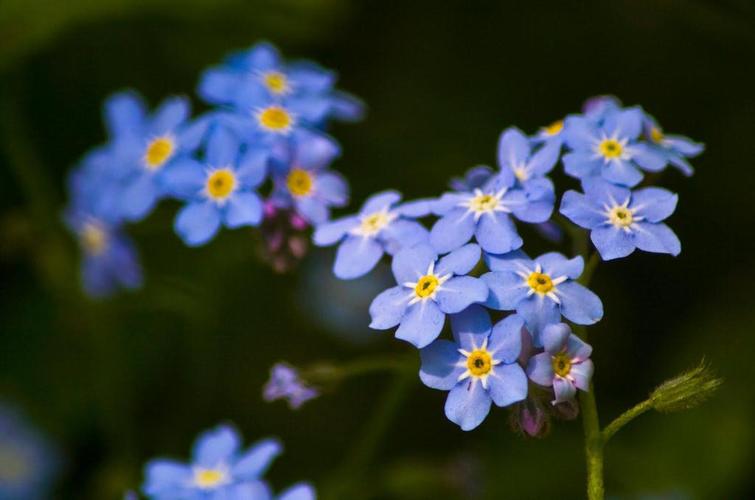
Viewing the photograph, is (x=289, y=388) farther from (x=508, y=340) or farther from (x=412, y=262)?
(x=508, y=340)

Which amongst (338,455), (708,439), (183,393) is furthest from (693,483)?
(183,393)

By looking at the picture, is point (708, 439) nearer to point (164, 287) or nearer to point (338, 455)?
point (338, 455)

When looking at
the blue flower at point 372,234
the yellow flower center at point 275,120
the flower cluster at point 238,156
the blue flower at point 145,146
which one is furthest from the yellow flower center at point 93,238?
the blue flower at point 372,234

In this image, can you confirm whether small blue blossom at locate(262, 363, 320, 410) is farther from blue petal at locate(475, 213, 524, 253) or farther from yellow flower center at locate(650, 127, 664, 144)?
yellow flower center at locate(650, 127, 664, 144)

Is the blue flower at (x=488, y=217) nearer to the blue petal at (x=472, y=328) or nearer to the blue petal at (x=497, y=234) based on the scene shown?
the blue petal at (x=497, y=234)

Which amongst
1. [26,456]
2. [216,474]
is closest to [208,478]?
[216,474]
